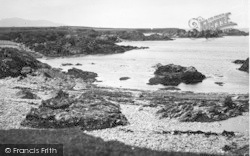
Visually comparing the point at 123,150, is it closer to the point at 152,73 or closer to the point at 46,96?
the point at 46,96

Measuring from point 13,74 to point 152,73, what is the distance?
30842 millimetres

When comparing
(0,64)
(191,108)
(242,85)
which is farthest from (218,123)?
(0,64)

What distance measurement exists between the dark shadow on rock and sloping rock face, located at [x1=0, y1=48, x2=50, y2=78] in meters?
33.9

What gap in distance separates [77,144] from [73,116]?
1005 cm

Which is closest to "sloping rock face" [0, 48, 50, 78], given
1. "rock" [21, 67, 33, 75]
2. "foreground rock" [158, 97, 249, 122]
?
"rock" [21, 67, 33, 75]

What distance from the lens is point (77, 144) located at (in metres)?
16.7

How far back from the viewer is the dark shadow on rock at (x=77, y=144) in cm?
1533

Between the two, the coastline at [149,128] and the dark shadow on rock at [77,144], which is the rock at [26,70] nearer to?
the coastline at [149,128]

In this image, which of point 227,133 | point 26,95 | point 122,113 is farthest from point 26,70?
point 227,133

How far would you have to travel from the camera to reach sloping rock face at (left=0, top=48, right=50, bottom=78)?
5051cm

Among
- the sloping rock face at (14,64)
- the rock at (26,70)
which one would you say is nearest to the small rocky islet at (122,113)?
the sloping rock face at (14,64)

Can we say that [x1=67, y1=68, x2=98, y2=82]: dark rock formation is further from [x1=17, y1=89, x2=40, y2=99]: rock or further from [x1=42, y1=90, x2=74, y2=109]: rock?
[x1=42, y1=90, x2=74, y2=109]: rock

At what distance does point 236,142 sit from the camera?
2184 cm

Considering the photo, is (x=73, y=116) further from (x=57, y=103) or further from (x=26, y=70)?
(x=26, y=70)
